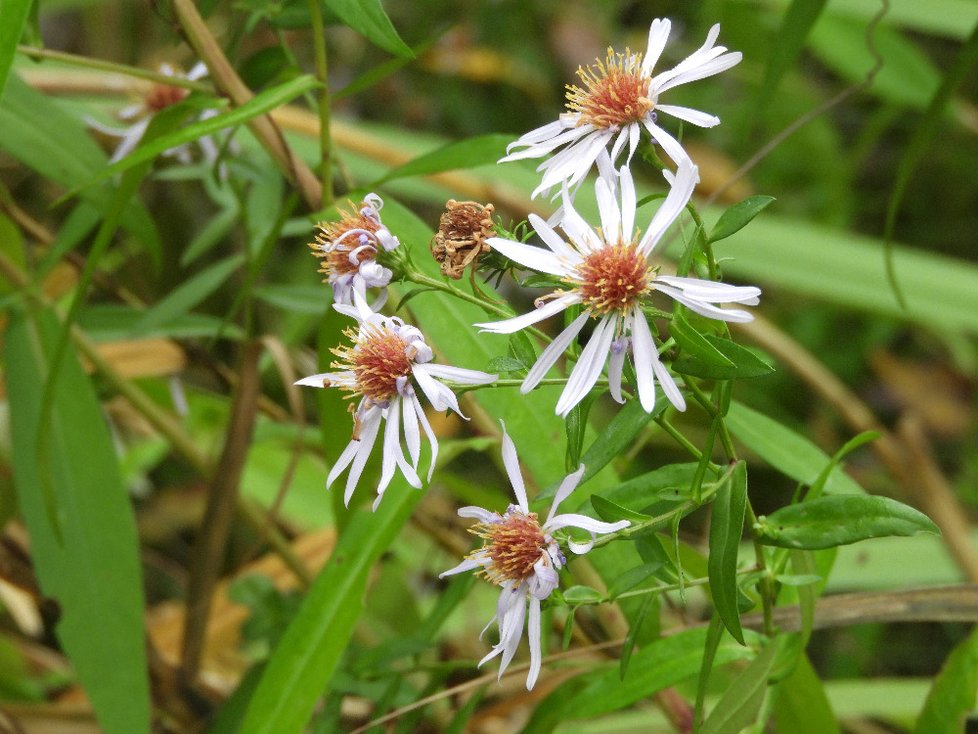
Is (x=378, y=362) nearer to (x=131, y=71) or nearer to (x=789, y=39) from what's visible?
(x=131, y=71)

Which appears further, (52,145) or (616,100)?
(52,145)

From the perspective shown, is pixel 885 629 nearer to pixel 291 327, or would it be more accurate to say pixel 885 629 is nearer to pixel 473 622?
pixel 473 622

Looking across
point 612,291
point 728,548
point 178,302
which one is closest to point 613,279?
point 612,291

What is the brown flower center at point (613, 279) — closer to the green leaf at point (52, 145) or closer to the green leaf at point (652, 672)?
the green leaf at point (652, 672)

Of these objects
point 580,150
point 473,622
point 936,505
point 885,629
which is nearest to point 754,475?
point 885,629

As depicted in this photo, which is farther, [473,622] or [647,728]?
[473,622]

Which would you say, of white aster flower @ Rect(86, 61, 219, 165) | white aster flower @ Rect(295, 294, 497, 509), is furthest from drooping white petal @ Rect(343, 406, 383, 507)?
white aster flower @ Rect(86, 61, 219, 165)
